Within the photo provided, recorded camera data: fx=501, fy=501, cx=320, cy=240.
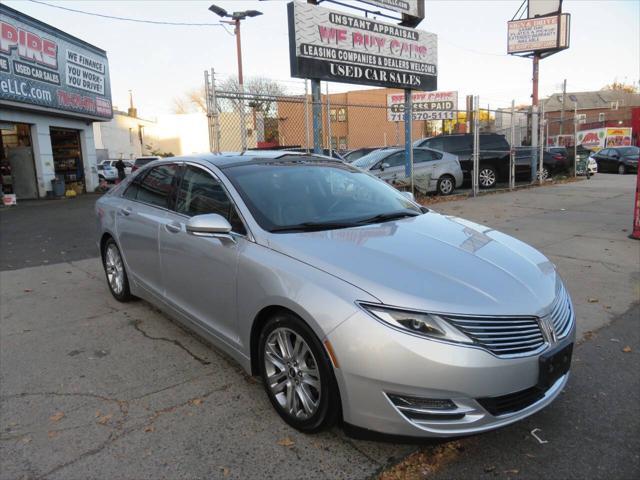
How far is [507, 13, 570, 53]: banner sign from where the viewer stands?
70.8ft

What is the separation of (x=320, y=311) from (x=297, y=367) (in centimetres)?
46

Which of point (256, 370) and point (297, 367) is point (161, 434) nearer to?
point (256, 370)

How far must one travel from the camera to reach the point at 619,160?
26.9 m

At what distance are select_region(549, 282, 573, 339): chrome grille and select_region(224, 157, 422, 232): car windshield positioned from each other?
1257 millimetres

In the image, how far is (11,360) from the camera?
398 cm

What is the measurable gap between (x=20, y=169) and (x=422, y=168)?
1586 cm

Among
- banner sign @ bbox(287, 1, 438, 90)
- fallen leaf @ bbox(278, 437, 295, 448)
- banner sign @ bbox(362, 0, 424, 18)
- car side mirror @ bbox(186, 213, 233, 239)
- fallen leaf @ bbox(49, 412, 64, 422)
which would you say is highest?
banner sign @ bbox(362, 0, 424, 18)

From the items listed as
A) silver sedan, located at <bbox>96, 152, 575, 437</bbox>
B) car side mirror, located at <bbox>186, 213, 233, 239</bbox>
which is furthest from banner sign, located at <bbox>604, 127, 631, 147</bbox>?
car side mirror, located at <bbox>186, 213, 233, 239</bbox>

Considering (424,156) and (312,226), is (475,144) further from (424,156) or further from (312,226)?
(312,226)

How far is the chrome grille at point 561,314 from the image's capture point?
2.70 m

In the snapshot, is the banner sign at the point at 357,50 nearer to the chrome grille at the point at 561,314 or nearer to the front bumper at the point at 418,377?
the chrome grille at the point at 561,314

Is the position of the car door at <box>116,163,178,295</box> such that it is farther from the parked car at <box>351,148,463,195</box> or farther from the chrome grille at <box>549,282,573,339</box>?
the parked car at <box>351,148,463,195</box>

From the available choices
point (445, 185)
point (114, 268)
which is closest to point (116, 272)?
point (114, 268)

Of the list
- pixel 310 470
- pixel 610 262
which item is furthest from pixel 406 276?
pixel 610 262
